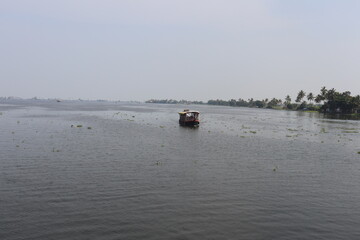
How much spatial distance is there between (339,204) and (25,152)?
36.1 m

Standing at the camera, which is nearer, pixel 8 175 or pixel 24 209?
pixel 24 209

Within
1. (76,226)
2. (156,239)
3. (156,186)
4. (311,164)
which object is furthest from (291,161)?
(76,226)

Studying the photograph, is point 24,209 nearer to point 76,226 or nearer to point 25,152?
point 76,226

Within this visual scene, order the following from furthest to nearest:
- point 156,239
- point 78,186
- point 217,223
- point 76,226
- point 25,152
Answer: point 25,152
point 78,186
point 217,223
point 76,226
point 156,239

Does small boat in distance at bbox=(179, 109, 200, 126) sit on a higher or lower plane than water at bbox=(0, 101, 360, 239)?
higher

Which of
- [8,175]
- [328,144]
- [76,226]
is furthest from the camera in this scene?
[328,144]

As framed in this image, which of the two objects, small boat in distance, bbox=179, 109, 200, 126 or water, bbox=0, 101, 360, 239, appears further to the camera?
small boat in distance, bbox=179, 109, 200, 126

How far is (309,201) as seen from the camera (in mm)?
22719

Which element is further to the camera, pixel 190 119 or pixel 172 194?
pixel 190 119

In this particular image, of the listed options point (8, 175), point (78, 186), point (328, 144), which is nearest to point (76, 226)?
point (78, 186)

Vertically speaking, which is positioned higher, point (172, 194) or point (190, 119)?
point (190, 119)

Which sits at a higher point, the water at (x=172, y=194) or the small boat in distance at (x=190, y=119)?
the small boat in distance at (x=190, y=119)

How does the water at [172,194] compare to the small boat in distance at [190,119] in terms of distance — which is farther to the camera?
the small boat in distance at [190,119]

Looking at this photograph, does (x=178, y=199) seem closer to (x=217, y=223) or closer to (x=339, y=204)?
(x=217, y=223)
